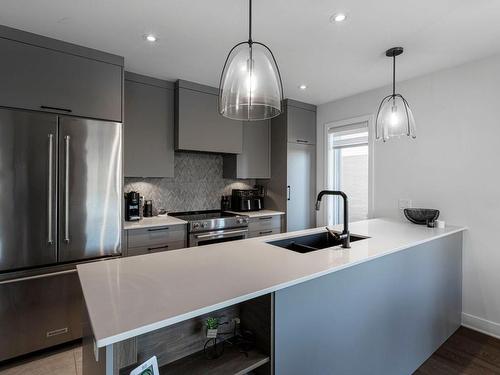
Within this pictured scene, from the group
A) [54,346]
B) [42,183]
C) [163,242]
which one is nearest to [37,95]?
[42,183]

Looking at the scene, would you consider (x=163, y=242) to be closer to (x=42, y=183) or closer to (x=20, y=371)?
(x=42, y=183)

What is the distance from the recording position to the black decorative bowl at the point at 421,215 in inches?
105

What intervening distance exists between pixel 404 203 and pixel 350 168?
907mm

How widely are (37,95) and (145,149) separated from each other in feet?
3.51

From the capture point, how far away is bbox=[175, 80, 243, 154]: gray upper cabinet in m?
3.20

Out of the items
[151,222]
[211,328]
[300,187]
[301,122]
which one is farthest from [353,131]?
[211,328]

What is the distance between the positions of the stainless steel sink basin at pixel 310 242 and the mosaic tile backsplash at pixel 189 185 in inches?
74.1

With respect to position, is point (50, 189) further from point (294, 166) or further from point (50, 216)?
point (294, 166)

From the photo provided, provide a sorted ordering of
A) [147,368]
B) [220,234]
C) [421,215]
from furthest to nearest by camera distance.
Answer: [220,234]
[421,215]
[147,368]

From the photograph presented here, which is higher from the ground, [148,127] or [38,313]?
[148,127]

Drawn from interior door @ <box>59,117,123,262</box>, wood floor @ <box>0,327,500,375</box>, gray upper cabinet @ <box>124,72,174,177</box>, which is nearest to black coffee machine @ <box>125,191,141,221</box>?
gray upper cabinet @ <box>124,72,174,177</box>

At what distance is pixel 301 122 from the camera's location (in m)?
3.98

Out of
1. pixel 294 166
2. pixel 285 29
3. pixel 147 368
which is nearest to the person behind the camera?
pixel 147 368

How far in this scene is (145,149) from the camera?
3.06m
